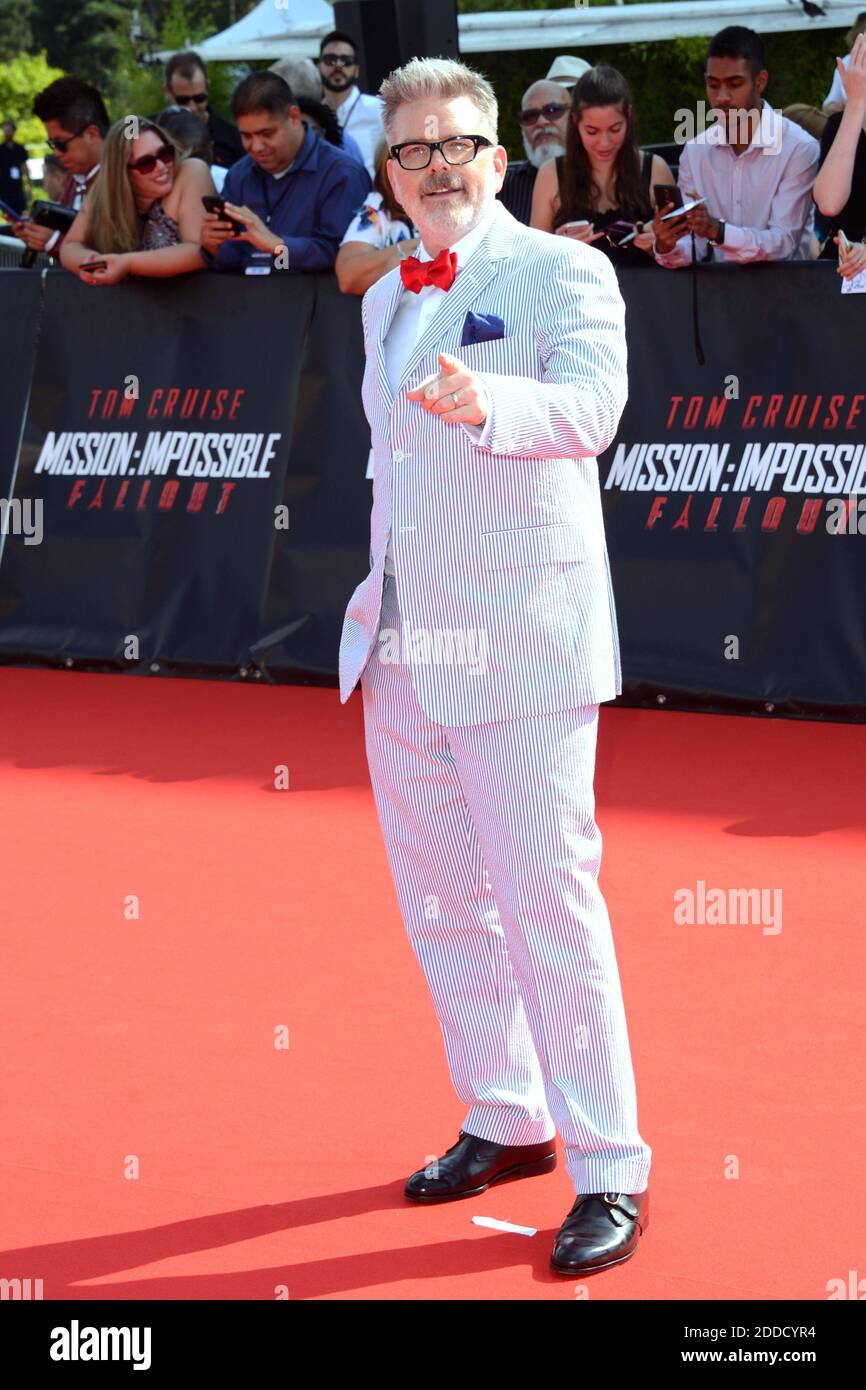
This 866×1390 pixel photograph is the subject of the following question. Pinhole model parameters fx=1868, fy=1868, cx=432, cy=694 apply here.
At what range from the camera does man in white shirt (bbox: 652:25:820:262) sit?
25.1 feet

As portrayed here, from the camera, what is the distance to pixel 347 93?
1118 cm

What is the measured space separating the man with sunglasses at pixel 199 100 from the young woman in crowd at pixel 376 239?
4.22 meters

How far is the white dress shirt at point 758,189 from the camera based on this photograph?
25.3ft

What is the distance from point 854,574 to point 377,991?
3.40 meters

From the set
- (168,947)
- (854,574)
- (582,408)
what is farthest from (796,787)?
(582,408)

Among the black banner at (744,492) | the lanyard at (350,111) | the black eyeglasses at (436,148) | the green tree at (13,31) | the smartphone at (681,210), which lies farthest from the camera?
the green tree at (13,31)

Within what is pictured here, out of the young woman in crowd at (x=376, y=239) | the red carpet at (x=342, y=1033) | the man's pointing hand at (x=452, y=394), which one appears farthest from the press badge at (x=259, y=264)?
the man's pointing hand at (x=452, y=394)

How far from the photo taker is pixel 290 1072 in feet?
14.6

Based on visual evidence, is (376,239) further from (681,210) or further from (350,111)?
(350,111)

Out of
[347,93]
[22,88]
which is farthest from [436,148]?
[22,88]

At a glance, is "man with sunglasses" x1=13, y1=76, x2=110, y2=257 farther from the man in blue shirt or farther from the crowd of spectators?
the man in blue shirt

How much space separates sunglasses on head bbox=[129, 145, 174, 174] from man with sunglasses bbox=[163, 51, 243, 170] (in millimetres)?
3362

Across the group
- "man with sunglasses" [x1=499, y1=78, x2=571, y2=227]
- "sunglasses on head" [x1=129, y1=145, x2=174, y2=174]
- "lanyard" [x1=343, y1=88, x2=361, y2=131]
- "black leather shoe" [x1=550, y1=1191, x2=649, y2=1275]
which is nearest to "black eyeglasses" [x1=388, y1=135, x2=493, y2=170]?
"black leather shoe" [x1=550, y1=1191, x2=649, y2=1275]

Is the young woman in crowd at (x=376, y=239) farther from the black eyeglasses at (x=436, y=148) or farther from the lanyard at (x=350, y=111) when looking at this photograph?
the black eyeglasses at (x=436, y=148)
